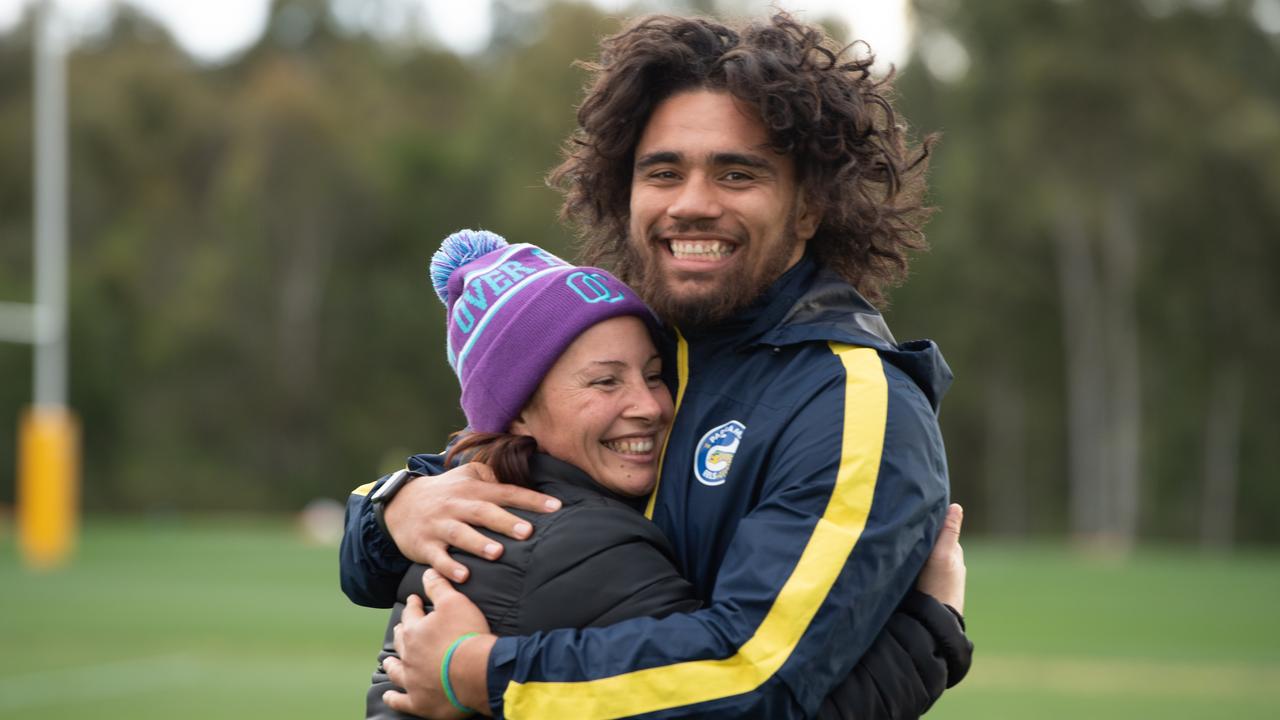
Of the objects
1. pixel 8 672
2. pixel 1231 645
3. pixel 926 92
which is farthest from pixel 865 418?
pixel 926 92

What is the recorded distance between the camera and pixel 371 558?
3.52 metres

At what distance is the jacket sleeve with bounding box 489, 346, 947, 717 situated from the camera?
2.89 m

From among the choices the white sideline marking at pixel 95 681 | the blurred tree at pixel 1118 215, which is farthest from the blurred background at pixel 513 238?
the white sideline marking at pixel 95 681

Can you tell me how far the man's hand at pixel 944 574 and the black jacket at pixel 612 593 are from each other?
74 mm

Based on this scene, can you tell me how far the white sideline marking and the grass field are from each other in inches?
0.9

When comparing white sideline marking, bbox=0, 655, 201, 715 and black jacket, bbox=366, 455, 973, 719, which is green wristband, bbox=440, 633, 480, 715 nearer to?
black jacket, bbox=366, 455, 973, 719

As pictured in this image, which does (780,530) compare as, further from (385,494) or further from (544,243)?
(544,243)

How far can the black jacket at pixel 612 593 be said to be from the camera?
3008 mm

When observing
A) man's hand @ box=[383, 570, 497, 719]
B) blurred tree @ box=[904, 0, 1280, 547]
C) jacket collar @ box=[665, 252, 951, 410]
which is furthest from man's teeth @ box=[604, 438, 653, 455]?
blurred tree @ box=[904, 0, 1280, 547]

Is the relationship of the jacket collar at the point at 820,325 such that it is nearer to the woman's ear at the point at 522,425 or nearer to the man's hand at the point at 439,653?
the woman's ear at the point at 522,425

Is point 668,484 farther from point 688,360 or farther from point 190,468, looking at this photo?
point 190,468

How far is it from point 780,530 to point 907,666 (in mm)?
374

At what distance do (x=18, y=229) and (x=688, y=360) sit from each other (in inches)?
1666

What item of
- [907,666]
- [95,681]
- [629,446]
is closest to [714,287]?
[629,446]
